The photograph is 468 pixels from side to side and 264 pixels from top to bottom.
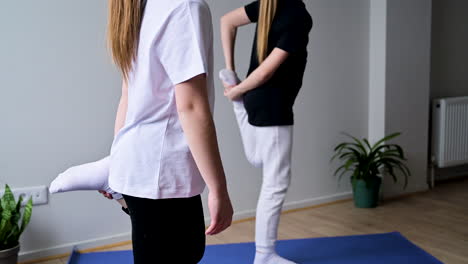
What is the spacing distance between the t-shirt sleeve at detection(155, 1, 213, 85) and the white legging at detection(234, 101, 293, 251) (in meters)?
1.22

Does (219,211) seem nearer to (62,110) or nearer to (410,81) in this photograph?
(62,110)

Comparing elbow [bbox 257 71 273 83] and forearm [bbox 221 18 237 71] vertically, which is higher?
forearm [bbox 221 18 237 71]

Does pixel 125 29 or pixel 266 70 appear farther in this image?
pixel 266 70

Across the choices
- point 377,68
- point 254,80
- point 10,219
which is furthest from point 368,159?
point 10,219

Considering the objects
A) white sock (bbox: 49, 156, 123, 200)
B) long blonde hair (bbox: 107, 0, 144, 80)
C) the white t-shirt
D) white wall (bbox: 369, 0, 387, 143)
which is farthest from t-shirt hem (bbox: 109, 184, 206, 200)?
A: white wall (bbox: 369, 0, 387, 143)

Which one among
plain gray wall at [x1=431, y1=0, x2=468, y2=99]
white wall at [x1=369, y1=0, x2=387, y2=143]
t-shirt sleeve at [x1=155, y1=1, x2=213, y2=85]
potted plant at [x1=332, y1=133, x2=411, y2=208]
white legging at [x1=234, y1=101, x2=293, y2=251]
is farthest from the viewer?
plain gray wall at [x1=431, y1=0, x2=468, y2=99]

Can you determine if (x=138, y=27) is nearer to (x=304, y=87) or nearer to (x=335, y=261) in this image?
(x=335, y=261)

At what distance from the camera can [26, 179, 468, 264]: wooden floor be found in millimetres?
2654

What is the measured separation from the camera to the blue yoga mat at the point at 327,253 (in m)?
2.42

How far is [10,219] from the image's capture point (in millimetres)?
2242

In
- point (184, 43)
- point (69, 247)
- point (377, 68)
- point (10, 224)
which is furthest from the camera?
point (377, 68)

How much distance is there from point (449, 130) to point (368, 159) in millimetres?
1026

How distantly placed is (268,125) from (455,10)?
294cm

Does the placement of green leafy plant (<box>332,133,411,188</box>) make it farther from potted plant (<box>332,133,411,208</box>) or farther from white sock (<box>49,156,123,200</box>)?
white sock (<box>49,156,123,200</box>)
